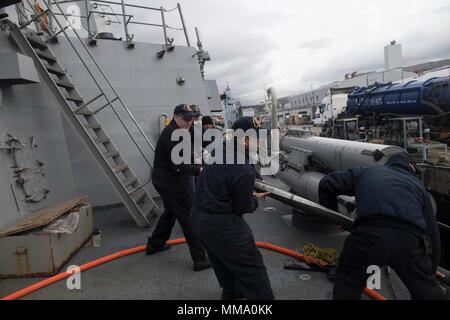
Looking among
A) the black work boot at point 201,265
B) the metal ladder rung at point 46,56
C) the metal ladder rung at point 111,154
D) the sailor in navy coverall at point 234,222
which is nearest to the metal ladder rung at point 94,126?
the metal ladder rung at point 111,154

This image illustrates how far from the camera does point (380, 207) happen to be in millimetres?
2264

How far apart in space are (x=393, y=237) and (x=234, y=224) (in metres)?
1.06

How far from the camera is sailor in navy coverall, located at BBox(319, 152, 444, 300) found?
2.21 metres

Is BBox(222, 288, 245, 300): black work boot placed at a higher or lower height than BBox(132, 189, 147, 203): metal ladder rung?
lower

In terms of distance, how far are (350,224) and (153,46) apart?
16.5 ft

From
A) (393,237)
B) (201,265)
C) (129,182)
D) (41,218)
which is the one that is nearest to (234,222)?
(393,237)

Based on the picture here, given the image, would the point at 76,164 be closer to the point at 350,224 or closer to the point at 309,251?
the point at 309,251

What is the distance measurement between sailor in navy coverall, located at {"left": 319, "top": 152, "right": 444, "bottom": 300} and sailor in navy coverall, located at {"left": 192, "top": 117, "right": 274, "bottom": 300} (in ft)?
2.03

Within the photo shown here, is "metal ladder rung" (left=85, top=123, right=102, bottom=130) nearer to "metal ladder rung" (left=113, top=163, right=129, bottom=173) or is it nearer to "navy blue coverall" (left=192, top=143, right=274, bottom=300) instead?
"metal ladder rung" (left=113, top=163, right=129, bottom=173)

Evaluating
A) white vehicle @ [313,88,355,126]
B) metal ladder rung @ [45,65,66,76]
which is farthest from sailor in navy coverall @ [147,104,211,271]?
white vehicle @ [313,88,355,126]

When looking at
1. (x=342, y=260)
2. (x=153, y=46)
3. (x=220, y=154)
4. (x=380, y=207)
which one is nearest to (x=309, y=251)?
(x=342, y=260)

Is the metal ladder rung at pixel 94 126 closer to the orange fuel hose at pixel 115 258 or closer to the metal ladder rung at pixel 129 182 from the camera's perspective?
the metal ladder rung at pixel 129 182

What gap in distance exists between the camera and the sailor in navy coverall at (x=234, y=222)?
93.0 inches

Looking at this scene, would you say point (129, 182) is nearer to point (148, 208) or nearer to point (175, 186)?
point (148, 208)
